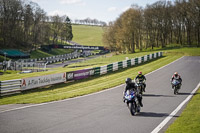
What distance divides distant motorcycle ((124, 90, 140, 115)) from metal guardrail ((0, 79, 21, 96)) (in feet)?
47.7

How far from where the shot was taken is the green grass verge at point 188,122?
934cm

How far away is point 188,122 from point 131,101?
2910 mm

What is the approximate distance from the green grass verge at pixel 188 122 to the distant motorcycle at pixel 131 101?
2.23m

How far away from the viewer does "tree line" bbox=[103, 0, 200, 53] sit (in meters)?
75.0

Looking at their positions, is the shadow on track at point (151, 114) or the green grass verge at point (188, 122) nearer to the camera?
the green grass verge at point (188, 122)

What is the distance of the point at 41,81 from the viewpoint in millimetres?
25938

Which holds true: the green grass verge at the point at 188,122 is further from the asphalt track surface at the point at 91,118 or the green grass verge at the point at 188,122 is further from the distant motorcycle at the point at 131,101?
the distant motorcycle at the point at 131,101

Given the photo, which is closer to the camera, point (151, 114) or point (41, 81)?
point (151, 114)

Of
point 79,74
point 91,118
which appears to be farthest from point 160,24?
point 91,118

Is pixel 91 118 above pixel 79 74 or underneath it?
underneath

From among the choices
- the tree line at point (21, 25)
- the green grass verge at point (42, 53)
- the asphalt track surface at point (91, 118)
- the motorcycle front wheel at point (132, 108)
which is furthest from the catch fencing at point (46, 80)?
the tree line at point (21, 25)

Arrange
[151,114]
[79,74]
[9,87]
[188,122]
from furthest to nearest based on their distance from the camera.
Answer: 1. [79,74]
2. [9,87]
3. [151,114]
4. [188,122]

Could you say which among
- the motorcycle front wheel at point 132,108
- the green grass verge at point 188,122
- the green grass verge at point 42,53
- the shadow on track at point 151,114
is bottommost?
the shadow on track at point 151,114

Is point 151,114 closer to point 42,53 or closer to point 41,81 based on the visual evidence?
point 41,81
